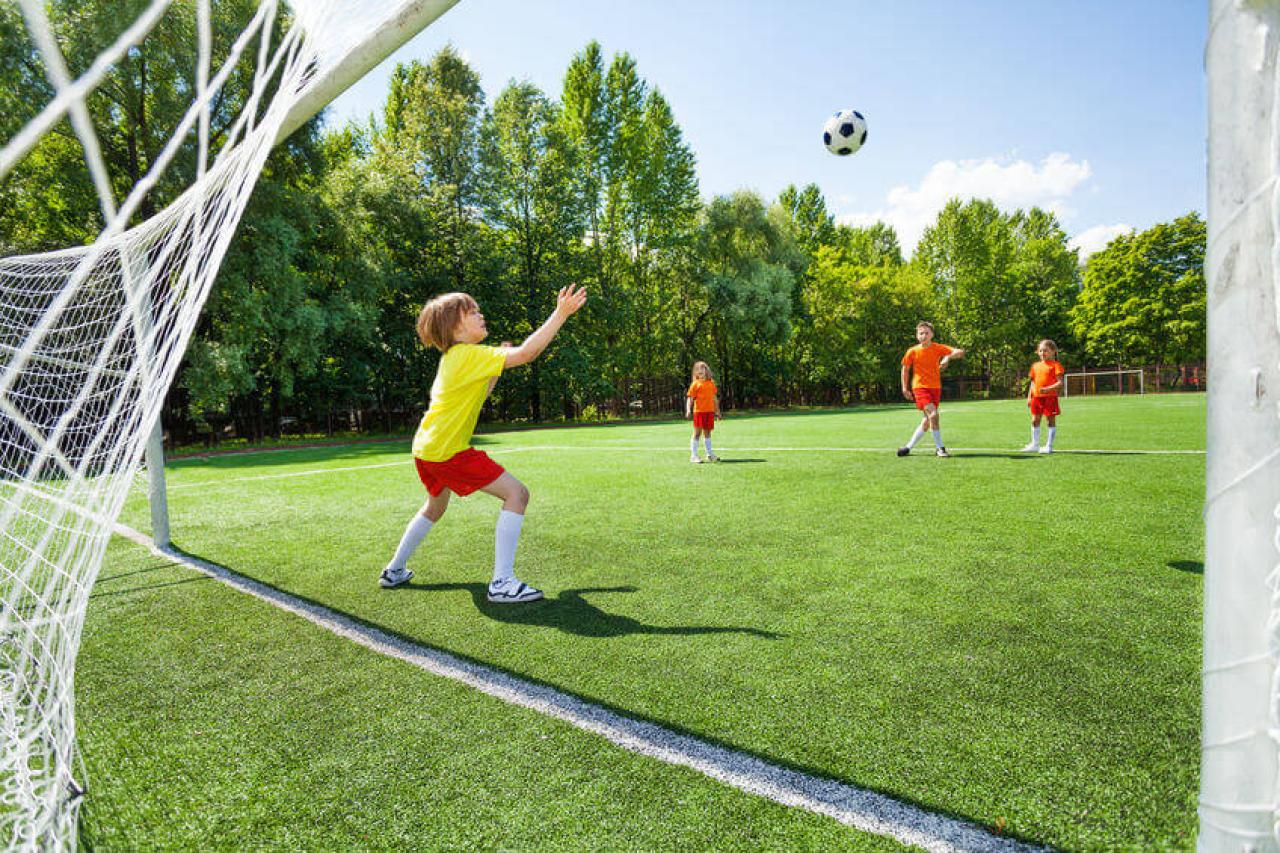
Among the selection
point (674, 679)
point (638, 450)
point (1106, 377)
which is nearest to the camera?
point (674, 679)

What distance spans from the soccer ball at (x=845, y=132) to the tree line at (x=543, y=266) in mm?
16431

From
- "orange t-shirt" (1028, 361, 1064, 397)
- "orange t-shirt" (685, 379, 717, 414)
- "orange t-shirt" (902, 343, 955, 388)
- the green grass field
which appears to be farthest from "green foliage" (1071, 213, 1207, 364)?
the green grass field

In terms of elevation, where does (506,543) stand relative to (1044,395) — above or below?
below

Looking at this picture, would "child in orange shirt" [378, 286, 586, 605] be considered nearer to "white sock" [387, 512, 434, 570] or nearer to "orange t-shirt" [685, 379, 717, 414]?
"white sock" [387, 512, 434, 570]

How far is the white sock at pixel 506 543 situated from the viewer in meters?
3.99

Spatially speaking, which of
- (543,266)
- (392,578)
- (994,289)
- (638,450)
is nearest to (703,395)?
(638,450)

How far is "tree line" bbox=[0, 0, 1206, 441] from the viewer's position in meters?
18.5

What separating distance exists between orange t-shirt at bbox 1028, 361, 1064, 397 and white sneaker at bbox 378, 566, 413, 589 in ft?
33.6

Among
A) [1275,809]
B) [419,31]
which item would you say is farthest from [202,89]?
[1275,809]

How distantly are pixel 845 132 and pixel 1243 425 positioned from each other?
11410mm

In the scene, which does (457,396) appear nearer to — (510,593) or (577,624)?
(510,593)

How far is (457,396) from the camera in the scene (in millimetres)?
3904

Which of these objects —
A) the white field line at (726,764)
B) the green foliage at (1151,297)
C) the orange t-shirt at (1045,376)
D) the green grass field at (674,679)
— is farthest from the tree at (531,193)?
the green foliage at (1151,297)

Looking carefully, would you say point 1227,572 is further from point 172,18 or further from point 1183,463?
point 172,18
